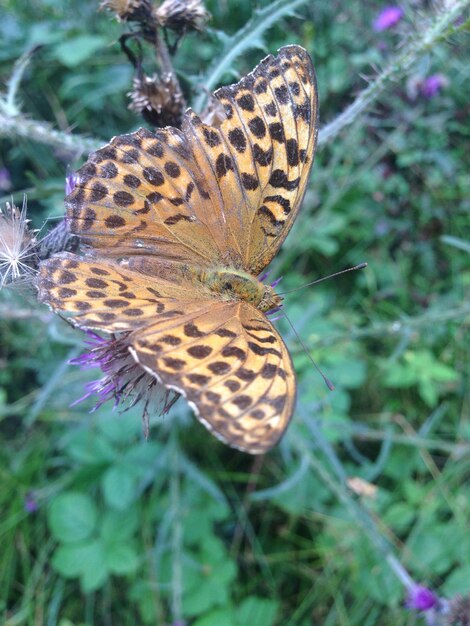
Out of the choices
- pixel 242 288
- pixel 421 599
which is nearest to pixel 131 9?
pixel 242 288

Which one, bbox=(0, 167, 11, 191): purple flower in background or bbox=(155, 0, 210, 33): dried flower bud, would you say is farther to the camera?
bbox=(0, 167, 11, 191): purple flower in background

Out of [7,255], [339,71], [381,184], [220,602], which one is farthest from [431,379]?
[7,255]

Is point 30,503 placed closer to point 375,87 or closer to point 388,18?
point 375,87

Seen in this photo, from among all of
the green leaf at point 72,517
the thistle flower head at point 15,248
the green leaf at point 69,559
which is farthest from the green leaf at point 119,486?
the thistle flower head at point 15,248

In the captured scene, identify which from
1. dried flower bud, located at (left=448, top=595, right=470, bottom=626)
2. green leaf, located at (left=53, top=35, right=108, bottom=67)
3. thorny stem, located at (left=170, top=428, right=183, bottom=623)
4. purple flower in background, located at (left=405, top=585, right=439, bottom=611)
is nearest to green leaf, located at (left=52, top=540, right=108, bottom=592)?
thorny stem, located at (left=170, top=428, right=183, bottom=623)

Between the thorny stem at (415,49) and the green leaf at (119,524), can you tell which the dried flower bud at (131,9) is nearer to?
the thorny stem at (415,49)

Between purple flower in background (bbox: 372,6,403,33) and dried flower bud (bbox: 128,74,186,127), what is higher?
purple flower in background (bbox: 372,6,403,33)

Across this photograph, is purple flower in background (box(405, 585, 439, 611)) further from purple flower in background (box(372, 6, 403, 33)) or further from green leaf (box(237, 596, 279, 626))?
purple flower in background (box(372, 6, 403, 33))
